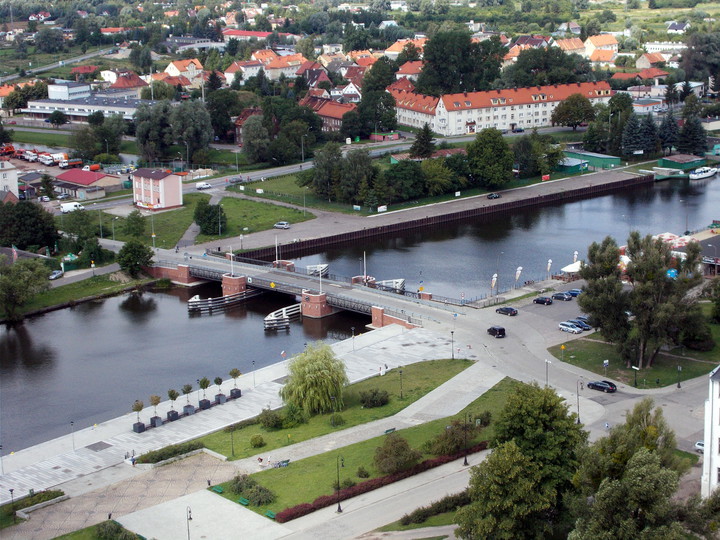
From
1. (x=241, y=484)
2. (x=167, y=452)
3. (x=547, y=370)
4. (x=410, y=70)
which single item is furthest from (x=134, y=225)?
(x=410, y=70)

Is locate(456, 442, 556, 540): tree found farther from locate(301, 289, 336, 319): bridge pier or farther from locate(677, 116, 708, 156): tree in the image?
locate(677, 116, 708, 156): tree

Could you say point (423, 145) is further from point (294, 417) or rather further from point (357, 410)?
point (294, 417)

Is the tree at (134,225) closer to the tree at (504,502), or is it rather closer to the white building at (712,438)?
the tree at (504,502)

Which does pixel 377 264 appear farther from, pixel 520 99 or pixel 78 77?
pixel 78 77

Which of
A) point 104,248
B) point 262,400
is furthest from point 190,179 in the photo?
point 262,400

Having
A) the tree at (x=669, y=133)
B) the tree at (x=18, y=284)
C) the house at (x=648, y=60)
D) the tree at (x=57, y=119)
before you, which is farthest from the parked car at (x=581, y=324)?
the house at (x=648, y=60)

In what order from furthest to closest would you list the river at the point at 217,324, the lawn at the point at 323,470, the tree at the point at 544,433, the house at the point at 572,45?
1. the house at the point at 572,45
2. the river at the point at 217,324
3. the lawn at the point at 323,470
4. the tree at the point at 544,433
